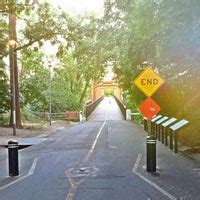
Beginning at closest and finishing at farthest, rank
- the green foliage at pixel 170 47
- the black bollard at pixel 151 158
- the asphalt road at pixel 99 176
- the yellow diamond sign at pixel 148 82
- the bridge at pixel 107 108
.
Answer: the asphalt road at pixel 99 176
the black bollard at pixel 151 158
the green foliage at pixel 170 47
the yellow diamond sign at pixel 148 82
the bridge at pixel 107 108

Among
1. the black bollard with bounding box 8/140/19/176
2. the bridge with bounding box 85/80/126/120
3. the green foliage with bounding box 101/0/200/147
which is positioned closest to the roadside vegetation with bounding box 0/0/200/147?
the green foliage with bounding box 101/0/200/147

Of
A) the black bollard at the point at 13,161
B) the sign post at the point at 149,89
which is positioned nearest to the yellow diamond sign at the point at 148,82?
the sign post at the point at 149,89

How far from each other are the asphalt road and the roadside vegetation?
363 cm

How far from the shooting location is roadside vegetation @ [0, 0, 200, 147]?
15914 mm

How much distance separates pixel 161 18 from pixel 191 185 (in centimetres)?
571

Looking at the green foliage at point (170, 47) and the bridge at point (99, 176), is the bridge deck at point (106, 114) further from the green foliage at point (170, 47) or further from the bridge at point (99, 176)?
the bridge at point (99, 176)

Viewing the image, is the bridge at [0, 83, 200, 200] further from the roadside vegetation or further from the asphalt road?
the roadside vegetation

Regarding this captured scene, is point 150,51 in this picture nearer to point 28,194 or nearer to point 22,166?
point 22,166

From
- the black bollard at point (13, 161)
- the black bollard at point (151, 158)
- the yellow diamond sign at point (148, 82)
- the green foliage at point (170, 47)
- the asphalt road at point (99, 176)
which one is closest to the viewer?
the asphalt road at point (99, 176)

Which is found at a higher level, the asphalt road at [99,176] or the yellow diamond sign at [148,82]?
the yellow diamond sign at [148,82]

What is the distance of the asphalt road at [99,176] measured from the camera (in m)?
11.0

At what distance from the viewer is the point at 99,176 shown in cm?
1339

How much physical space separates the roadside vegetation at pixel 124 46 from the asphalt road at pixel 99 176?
3.63 m

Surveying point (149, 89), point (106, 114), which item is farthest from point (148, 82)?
point (106, 114)
